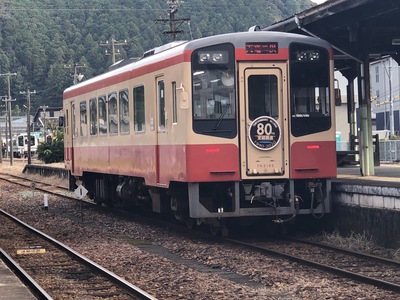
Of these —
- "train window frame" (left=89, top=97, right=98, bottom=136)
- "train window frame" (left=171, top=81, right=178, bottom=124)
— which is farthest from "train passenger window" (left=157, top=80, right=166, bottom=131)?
"train window frame" (left=89, top=97, right=98, bottom=136)

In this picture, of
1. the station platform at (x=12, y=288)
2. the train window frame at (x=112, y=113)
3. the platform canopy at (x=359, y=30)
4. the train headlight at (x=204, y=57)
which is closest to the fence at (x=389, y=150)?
the platform canopy at (x=359, y=30)

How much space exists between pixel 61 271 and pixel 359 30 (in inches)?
322

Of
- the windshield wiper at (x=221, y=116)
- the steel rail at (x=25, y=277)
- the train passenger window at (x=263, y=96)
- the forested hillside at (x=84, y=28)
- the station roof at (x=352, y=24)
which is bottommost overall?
the steel rail at (x=25, y=277)

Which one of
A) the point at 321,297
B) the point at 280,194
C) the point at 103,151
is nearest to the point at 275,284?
the point at 321,297

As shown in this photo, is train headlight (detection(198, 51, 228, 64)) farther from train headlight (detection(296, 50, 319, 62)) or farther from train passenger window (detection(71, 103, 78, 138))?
train passenger window (detection(71, 103, 78, 138))

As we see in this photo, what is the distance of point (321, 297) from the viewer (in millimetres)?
9031

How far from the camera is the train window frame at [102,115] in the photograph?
18.6 meters

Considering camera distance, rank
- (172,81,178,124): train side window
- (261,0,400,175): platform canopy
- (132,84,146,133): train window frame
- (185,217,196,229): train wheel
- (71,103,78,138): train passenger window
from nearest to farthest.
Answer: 1. (172,81,178,124): train side window
2. (185,217,196,229): train wheel
3. (261,0,400,175): platform canopy
4. (132,84,146,133): train window frame
5. (71,103,78,138): train passenger window

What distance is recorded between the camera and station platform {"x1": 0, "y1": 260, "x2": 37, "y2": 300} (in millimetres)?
9062

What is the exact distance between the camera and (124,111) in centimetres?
1703

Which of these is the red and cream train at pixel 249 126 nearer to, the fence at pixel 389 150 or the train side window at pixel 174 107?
the train side window at pixel 174 107

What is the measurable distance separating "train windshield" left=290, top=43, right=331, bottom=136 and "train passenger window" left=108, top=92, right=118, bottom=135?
17.0ft

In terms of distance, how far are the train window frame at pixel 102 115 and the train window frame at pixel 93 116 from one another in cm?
40

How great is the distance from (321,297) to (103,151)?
1073cm
